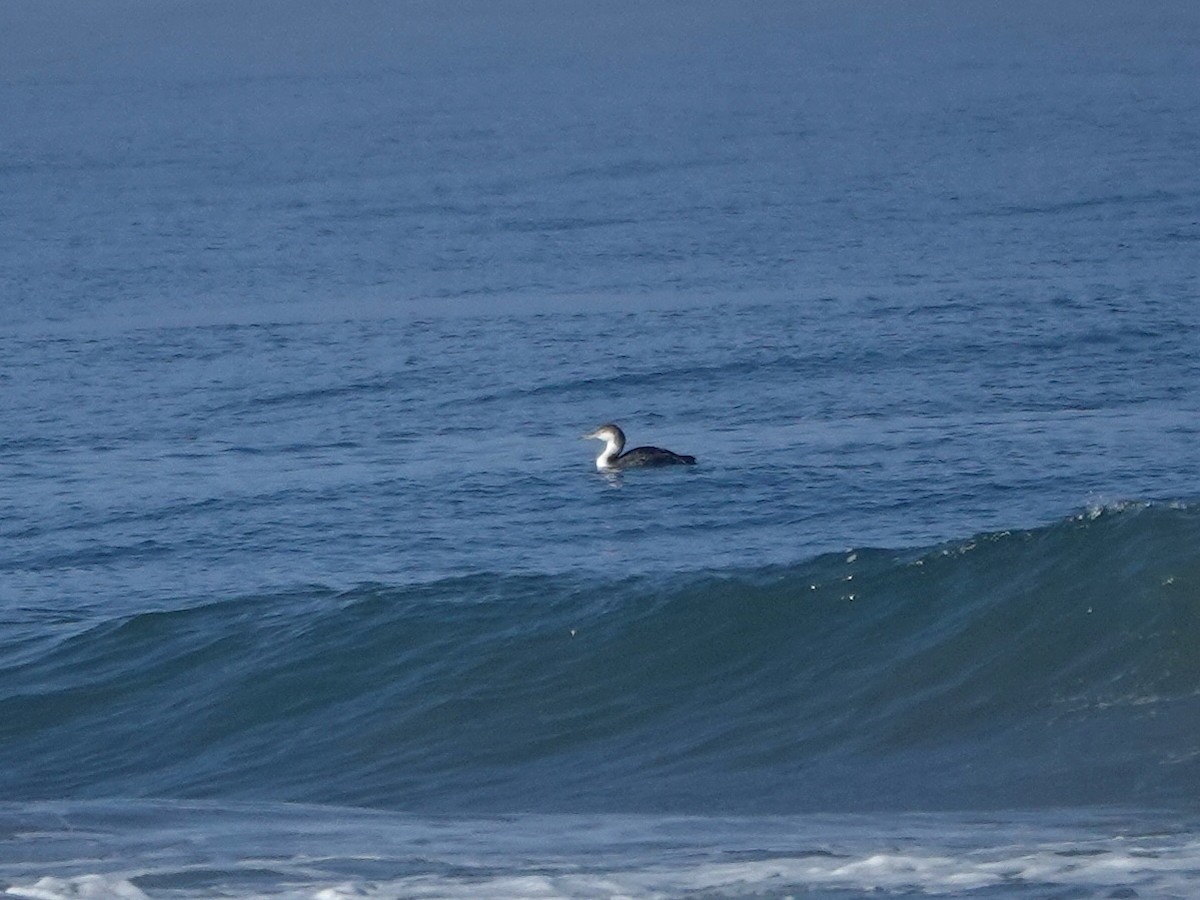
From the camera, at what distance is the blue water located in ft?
30.4

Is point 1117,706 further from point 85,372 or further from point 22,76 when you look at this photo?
point 22,76


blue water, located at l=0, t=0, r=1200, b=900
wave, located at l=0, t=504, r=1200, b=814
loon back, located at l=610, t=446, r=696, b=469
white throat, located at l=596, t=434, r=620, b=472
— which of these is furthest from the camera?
white throat, located at l=596, t=434, r=620, b=472

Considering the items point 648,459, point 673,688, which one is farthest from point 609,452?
point 673,688

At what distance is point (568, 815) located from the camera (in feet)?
31.8

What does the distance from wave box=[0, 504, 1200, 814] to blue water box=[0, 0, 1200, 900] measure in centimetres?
3

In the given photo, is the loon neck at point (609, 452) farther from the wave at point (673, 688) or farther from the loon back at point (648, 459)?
the wave at point (673, 688)

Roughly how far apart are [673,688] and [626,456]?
179 inches

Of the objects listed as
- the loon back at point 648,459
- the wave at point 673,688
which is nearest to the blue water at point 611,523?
the wave at point 673,688

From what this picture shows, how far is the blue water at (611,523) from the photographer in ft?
30.4

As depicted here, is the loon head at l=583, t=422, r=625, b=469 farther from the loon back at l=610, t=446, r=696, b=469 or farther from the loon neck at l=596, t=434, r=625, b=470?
the loon back at l=610, t=446, r=696, b=469

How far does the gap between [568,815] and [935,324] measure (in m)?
11.1

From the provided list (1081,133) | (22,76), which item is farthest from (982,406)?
(22,76)

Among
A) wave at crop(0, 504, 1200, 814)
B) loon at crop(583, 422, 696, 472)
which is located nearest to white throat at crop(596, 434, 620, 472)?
loon at crop(583, 422, 696, 472)

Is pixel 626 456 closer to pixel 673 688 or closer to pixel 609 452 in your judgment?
pixel 609 452
